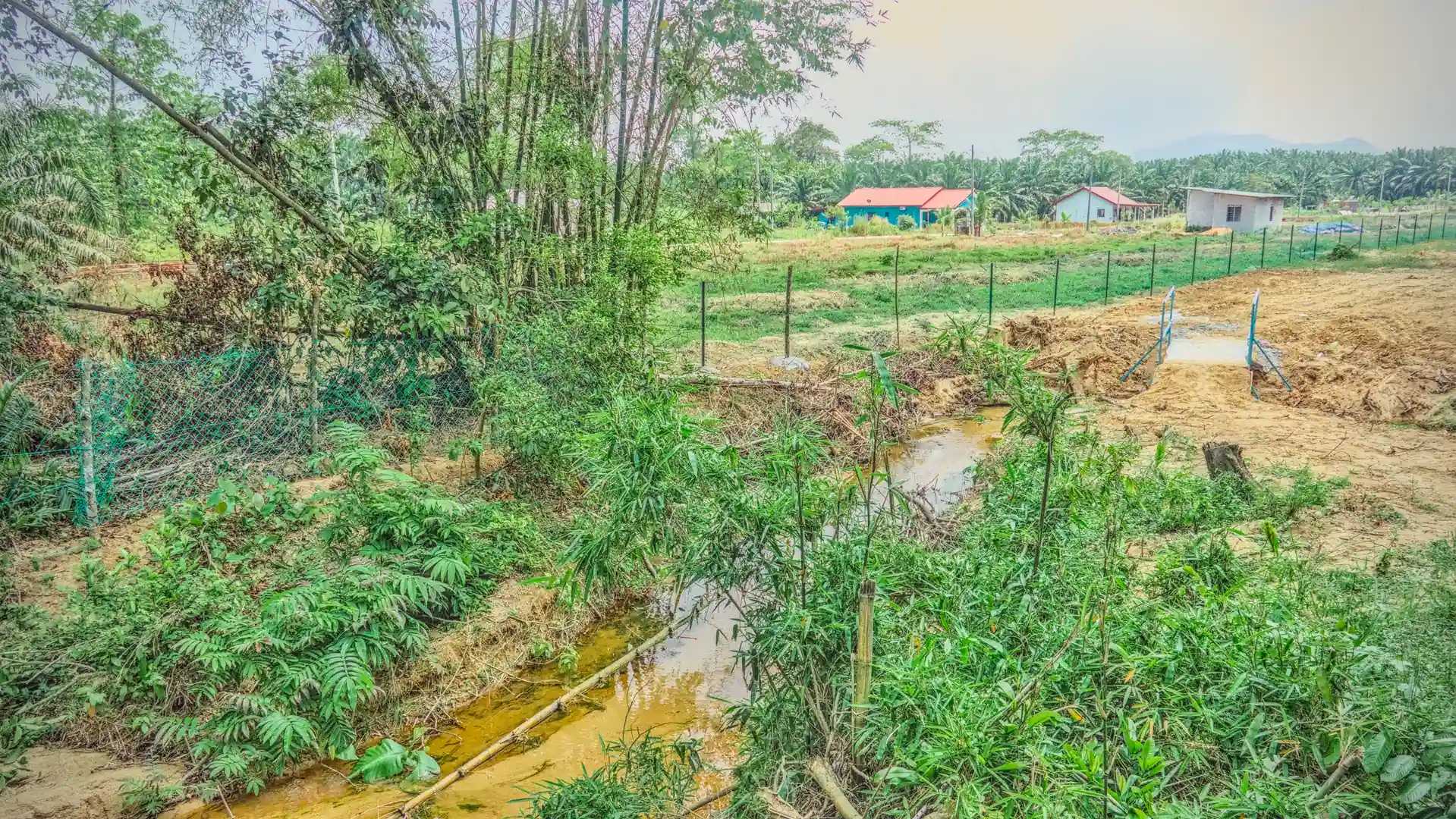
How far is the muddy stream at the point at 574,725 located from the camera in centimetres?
403

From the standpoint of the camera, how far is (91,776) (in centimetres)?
387

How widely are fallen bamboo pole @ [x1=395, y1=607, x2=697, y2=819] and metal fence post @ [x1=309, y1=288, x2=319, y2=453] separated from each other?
10.1 ft

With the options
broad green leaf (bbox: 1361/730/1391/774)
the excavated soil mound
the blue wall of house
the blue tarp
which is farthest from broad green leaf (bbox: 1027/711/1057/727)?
the blue wall of house

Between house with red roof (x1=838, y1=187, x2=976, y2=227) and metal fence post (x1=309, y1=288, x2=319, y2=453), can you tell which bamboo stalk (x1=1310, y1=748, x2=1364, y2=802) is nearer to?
metal fence post (x1=309, y1=288, x2=319, y2=453)

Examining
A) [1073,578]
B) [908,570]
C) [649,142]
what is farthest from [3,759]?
[649,142]

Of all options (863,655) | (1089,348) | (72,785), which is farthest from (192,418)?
(1089,348)

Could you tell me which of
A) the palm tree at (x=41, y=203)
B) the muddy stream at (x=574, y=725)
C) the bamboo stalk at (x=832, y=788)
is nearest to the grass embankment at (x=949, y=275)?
the muddy stream at (x=574, y=725)

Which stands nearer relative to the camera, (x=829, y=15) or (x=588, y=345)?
(x=588, y=345)

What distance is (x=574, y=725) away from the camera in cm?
475

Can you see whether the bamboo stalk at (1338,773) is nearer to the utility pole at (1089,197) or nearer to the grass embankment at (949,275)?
the grass embankment at (949,275)

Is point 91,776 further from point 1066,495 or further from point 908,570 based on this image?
point 1066,495

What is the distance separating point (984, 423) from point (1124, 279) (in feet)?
40.6

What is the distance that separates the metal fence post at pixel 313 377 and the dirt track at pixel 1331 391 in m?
5.53

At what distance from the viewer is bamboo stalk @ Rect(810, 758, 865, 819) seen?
255cm
